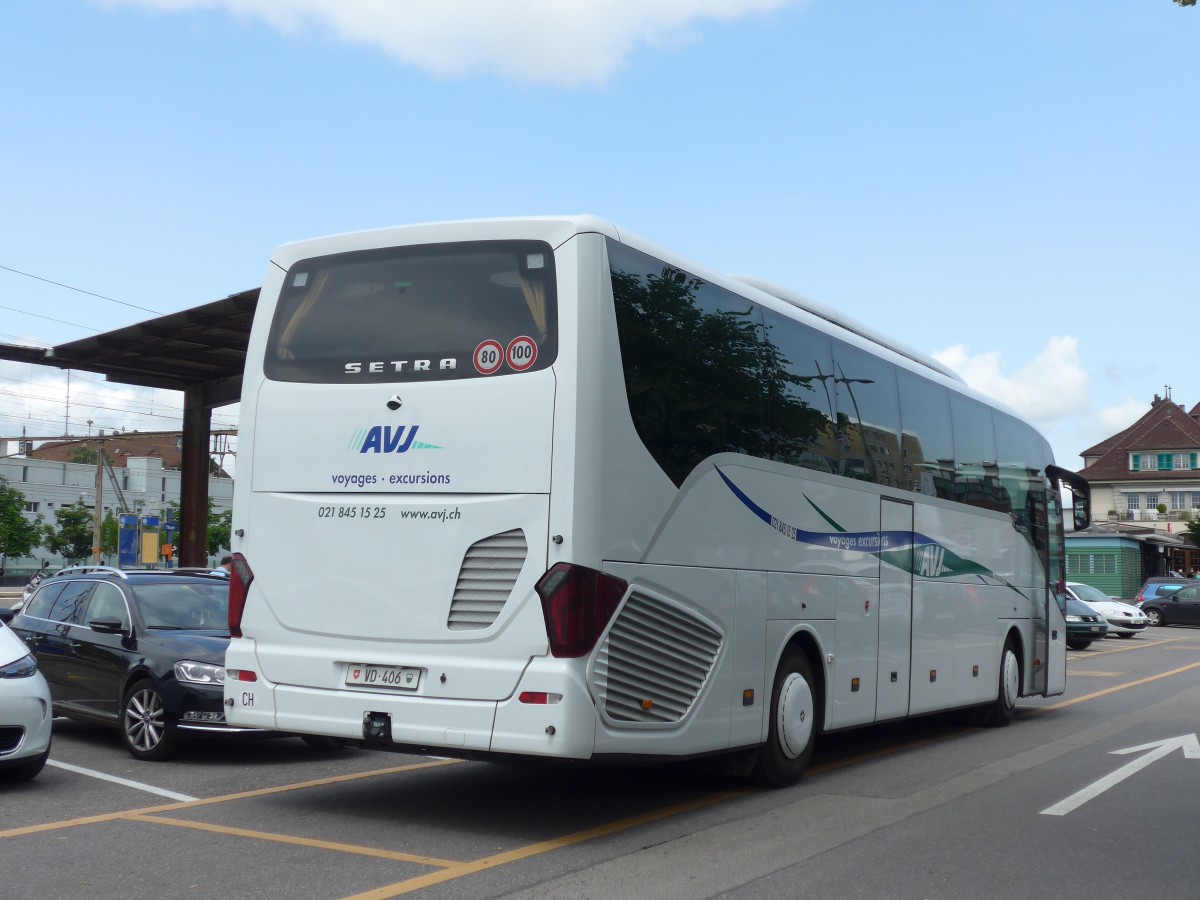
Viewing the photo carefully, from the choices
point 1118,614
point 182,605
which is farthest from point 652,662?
point 1118,614

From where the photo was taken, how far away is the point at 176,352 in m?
20.2

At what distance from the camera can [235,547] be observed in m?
8.64

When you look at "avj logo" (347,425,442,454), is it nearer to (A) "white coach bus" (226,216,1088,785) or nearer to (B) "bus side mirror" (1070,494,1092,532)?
(A) "white coach bus" (226,216,1088,785)

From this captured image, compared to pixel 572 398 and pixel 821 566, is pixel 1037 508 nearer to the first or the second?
pixel 821 566

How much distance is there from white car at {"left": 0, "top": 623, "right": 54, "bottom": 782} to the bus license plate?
2.62 m

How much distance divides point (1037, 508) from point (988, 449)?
86.2 inches

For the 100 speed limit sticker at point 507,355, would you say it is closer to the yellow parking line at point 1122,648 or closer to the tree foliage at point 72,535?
the yellow parking line at point 1122,648

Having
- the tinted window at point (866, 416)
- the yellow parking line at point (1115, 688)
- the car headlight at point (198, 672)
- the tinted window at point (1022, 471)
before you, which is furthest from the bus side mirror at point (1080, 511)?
the car headlight at point (198, 672)

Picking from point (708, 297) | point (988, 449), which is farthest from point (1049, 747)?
point (708, 297)

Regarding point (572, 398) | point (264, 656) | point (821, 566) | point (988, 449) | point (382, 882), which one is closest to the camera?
point (382, 882)

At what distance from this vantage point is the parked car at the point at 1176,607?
46469 mm

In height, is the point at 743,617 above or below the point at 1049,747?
above

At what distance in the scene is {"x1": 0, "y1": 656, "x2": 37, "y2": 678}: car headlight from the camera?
9.11 metres

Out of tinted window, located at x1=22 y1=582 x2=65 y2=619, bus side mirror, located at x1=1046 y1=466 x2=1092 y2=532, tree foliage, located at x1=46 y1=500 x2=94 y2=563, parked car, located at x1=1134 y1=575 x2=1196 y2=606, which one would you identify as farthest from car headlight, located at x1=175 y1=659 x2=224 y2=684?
tree foliage, located at x1=46 y1=500 x2=94 y2=563
